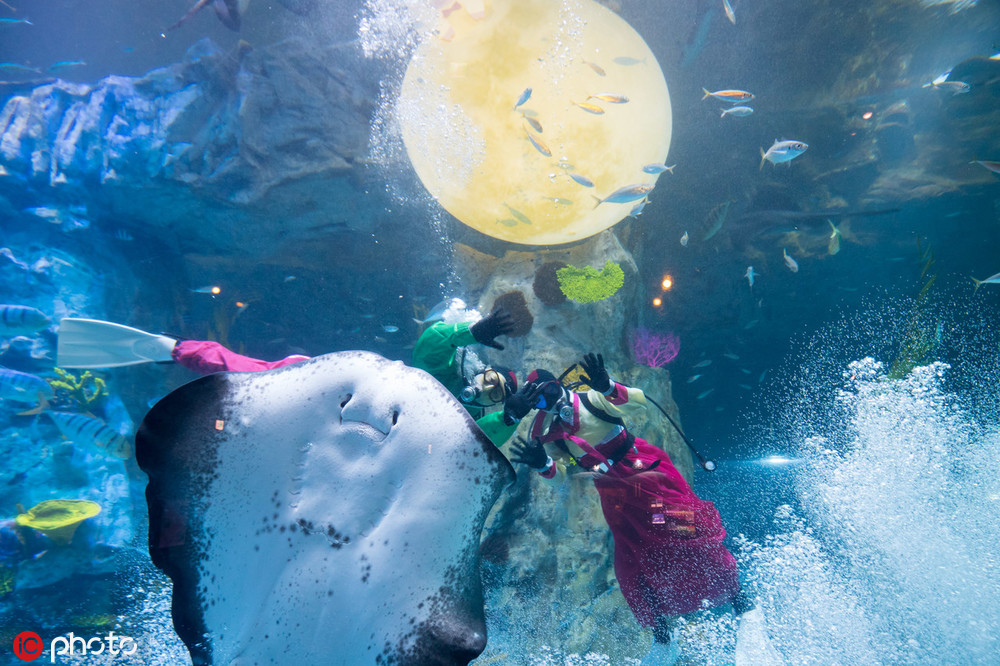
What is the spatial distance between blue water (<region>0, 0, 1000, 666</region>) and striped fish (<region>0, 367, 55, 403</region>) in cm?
31

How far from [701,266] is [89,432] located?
11988mm

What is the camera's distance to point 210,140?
611cm

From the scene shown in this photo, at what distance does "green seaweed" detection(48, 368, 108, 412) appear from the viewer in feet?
21.7

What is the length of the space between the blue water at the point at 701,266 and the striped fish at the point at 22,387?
308 mm

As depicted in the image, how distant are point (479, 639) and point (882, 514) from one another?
28.3ft

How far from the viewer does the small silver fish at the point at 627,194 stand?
425cm

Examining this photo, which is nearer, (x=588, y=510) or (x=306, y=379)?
(x=306, y=379)

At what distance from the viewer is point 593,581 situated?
14.1 feet

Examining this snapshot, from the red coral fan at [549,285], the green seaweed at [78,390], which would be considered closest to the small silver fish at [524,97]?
the red coral fan at [549,285]

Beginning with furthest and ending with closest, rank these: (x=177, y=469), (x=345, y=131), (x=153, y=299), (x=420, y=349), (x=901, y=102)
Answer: (x=153, y=299) < (x=901, y=102) < (x=345, y=131) < (x=420, y=349) < (x=177, y=469)

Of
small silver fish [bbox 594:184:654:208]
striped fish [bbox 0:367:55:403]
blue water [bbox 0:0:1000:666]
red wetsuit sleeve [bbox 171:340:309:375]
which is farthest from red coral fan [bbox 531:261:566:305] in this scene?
striped fish [bbox 0:367:55:403]

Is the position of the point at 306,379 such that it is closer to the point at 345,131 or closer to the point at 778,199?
the point at 345,131

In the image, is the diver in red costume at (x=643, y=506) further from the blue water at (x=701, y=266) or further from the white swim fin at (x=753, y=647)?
the white swim fin at (x=753, y=647)

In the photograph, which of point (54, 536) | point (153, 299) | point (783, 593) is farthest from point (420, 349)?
point (153, 299)
